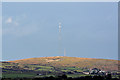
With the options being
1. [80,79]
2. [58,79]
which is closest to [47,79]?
[58,79]

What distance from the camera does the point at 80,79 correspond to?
143250 mm

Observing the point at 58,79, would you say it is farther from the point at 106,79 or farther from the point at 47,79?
the point at 106,79

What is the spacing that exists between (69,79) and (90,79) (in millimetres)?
10847

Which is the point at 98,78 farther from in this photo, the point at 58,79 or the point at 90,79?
the point at 58,79

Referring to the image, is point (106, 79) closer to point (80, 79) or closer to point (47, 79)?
point (80, 79)

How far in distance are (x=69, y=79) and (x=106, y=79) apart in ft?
63.9

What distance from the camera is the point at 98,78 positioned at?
13950cm

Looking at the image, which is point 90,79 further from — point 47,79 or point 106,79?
point 47,79

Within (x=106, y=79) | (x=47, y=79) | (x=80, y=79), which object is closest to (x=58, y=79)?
(x=47, y=79)

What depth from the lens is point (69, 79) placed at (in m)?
138

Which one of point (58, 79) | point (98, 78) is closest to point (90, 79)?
point (98, 78)

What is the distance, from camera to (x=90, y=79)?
139 metres

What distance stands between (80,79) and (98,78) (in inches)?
389

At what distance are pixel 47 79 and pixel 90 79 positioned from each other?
22246mm
